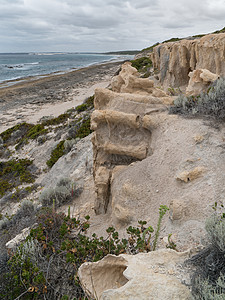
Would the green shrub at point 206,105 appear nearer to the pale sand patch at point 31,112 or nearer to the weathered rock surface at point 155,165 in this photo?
the weathered rock surface at point 155,165

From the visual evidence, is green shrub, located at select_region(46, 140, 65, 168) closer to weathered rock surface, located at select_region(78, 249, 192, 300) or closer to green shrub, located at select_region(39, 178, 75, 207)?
green shrub, located at select_region(39, 178, 75, 207)

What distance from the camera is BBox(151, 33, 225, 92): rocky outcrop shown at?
31.0 ft

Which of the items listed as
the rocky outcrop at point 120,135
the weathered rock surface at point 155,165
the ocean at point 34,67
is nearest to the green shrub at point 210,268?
the weathered rock surface at point 155,165

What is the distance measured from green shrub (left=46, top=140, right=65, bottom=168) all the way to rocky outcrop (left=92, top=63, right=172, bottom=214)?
16.1 ft

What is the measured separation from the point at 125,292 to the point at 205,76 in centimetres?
600

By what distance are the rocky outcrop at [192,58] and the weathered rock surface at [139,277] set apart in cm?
549

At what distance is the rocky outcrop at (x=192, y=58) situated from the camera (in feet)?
31.0

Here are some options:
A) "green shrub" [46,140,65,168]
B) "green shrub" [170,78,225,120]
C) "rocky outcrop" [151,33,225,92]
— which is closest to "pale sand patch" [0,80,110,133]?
"green shrub" [46,140,65,168]

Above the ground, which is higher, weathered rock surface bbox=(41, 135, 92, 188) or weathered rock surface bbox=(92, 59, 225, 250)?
weathered rock surface bbox=(92, 59, 225, 250)

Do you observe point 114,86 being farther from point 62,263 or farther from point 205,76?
point 62,263

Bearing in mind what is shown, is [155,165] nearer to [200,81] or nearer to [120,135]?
[120,135]

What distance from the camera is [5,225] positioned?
627cm

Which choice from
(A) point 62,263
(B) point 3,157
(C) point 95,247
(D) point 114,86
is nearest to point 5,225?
(A) point 62,263

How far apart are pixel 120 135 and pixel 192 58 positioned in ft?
30.3
